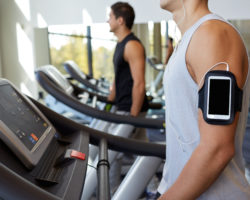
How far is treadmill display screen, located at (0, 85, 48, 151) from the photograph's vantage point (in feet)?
2.90

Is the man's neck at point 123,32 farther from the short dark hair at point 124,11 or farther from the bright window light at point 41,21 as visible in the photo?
the bright window light at point 41,21

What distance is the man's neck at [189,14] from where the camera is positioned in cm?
92

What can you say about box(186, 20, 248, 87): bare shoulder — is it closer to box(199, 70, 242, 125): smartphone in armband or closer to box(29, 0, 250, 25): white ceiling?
box(199, 70, 242, 125): smartphone in armband

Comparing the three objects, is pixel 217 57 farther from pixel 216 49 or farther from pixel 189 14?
pixel 189 14

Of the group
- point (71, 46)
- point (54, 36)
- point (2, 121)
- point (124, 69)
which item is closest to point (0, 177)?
point (2, 121)

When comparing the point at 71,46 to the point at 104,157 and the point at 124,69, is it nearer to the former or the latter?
the point at 124,69

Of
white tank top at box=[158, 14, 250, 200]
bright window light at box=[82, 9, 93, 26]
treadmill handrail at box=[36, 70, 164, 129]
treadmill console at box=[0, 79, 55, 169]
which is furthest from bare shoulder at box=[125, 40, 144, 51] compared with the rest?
white tank top at box=[158, 14, 250, 200]

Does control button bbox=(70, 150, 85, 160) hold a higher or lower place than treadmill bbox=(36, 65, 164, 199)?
higher

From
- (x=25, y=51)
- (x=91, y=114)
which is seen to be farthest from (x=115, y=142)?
(x=25, y=51)

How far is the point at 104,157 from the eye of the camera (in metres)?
1.15

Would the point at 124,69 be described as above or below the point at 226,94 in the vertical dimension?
below

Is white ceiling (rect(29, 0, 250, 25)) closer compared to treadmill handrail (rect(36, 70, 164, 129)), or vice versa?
treadmill handrail (rect(36, 70, 164, 129))

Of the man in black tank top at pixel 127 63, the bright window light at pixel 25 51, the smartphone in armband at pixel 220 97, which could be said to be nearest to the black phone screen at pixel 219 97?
the smartphone in armband at pixel 220 97

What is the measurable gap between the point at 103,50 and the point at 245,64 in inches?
152
